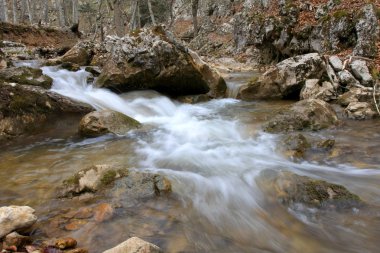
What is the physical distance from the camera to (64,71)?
1012cm

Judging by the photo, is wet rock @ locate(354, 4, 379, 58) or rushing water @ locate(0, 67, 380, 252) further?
wet rock @ locate(354, 4, 379, 58)

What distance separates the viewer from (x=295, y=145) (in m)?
5.57

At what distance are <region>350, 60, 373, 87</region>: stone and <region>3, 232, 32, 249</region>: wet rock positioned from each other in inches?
334

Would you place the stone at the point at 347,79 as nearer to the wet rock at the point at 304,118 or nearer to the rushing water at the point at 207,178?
the rushing water at the point at 207,178

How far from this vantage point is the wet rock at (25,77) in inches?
291

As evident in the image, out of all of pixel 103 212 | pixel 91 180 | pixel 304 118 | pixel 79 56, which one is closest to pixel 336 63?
pixel 304 118

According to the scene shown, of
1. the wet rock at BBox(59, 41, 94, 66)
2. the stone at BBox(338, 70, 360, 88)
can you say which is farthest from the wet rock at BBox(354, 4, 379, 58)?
the wet rock at BBox(59, 41, 94, 66)

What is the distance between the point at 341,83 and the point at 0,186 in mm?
8153

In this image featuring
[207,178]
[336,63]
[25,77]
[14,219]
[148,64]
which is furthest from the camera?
[336,63]

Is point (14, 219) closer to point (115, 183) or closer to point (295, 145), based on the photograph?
point (115, 183)

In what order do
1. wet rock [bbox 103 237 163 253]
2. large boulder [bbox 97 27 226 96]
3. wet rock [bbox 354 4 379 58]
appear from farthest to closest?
wet rock [bbox 354 4 379 58] < large boulder [bbox 97 27 226 96] < wet rock [bbox 103 237 163 253]

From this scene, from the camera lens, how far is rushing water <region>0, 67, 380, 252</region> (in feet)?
10.7

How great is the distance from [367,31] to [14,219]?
1122 centimetres

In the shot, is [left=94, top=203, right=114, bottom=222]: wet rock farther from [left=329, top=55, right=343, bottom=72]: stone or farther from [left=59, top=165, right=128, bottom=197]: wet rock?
[left=329, top=55, right=343, bottom=72]: stone
